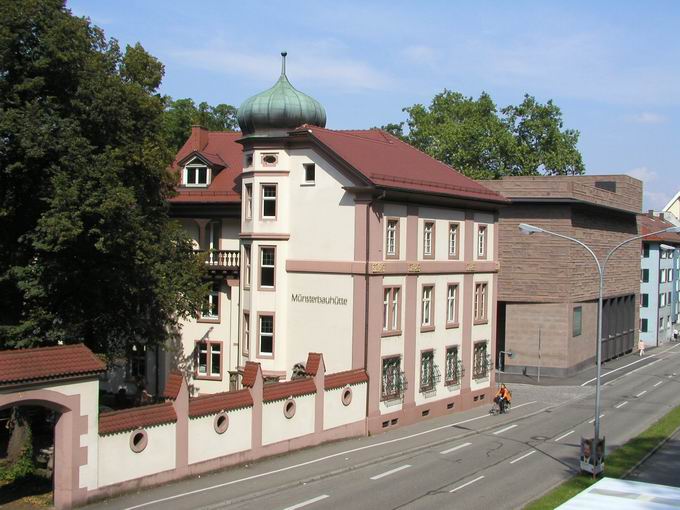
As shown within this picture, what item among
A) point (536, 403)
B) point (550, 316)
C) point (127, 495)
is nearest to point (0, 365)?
point (127, 495)

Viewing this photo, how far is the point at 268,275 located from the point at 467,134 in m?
49.8

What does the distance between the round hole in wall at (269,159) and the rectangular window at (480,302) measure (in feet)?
41.1

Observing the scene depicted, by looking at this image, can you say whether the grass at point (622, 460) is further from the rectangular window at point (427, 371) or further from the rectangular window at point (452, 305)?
the rectangular window at point (452, 305)

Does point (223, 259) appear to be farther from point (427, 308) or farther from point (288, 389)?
point (288, 389)

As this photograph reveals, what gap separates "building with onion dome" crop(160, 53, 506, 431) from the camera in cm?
3309

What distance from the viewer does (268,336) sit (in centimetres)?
3509

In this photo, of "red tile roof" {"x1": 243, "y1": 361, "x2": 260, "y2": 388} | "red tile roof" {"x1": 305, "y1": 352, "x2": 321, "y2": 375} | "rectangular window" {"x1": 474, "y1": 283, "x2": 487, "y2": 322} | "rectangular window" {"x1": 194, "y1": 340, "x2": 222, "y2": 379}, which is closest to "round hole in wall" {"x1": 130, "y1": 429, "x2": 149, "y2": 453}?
"red tile roof" {"x1": 243, "y1": 361, "x2": 260, "y2": 388}

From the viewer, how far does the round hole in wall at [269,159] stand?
114 feet

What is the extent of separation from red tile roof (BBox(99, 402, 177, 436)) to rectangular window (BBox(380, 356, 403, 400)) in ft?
38.2

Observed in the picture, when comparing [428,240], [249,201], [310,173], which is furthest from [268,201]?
[428,240]

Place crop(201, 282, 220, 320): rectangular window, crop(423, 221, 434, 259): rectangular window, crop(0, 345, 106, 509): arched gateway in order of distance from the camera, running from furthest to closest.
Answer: crop(201, 282, 220, 320): rectangular window
crop(423, 221, 434, 259): rectangular window
crop(0, 345, 106, 509): arched gateway

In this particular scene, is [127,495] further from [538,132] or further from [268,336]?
[538,132]

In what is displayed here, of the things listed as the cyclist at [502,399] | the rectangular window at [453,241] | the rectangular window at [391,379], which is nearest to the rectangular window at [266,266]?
the rectangular window at [391,379]

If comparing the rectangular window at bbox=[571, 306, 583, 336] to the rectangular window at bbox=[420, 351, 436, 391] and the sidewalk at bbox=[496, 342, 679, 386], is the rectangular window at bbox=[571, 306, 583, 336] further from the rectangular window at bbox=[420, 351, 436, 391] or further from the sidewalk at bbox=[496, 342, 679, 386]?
the rectangular window at bbox=[420, 351, 436, 391]
